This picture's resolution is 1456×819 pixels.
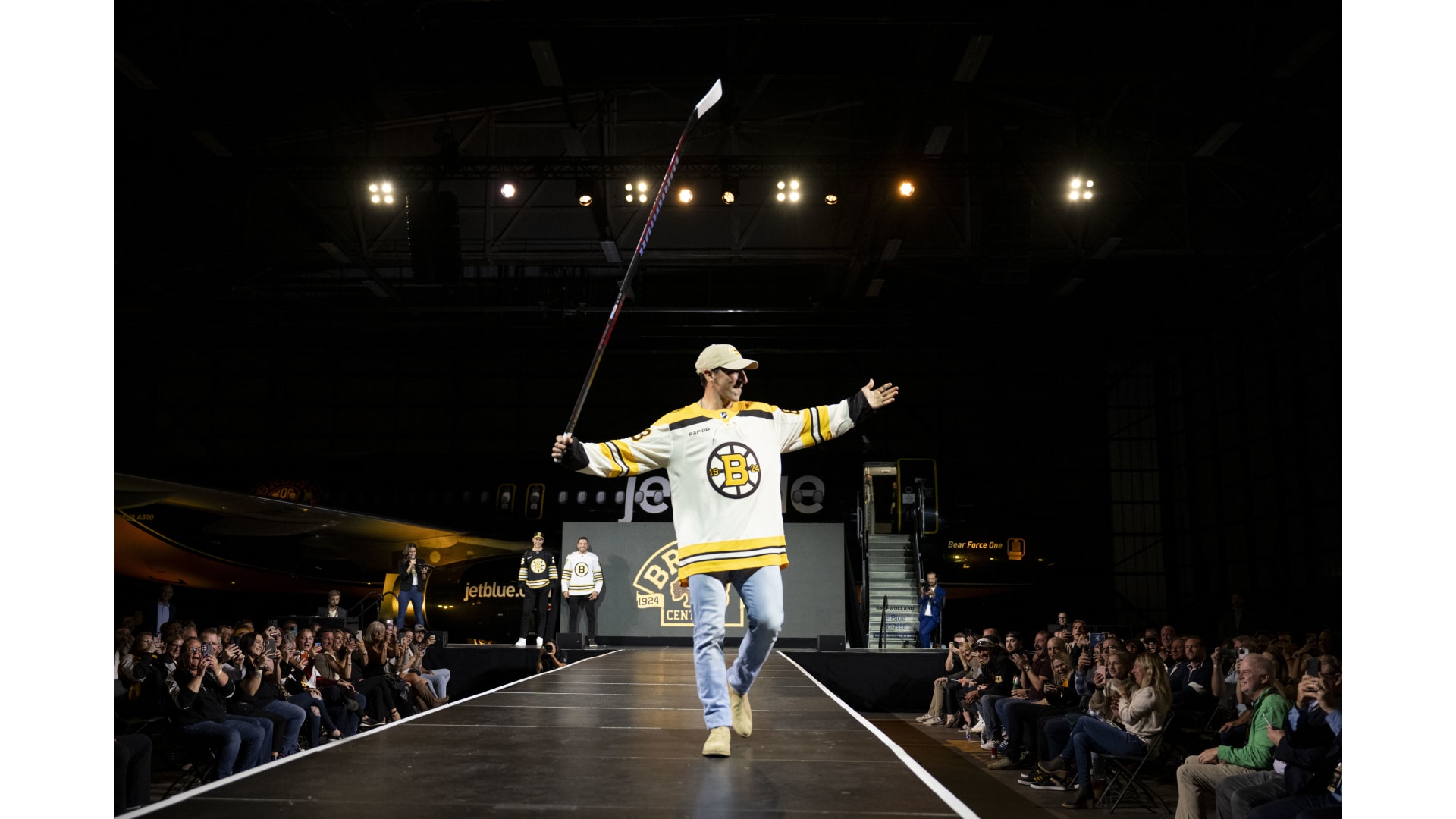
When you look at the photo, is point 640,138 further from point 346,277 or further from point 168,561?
point 168,561

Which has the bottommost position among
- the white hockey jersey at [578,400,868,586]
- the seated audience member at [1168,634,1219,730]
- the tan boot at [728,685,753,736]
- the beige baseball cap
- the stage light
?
the seated audience member at [1168,634,1219,730]

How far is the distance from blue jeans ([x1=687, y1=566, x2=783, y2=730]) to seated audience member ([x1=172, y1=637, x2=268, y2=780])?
4727 millimetres

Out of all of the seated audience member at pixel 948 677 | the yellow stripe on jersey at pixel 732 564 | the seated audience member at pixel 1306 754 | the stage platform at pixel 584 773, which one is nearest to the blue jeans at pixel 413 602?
the seated audience member at pixel 948 677

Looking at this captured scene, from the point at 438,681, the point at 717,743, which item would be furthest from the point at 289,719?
the point at 717,743

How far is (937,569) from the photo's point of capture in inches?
837

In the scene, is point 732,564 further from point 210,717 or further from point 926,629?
point 926,629

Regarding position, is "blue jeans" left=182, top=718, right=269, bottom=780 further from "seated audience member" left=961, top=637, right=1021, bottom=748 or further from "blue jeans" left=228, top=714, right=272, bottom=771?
"seated audience member" left=961, top=637, right=1021, bottom=748

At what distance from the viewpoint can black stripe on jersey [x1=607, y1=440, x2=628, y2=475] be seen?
13.4ft

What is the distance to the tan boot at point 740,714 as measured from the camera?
161 inches

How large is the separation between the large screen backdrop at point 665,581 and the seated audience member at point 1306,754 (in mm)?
9894

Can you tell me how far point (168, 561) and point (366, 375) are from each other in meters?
8.58

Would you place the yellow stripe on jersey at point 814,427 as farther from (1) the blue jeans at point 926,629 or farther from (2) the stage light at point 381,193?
(1) the blue jeans at point 926,629

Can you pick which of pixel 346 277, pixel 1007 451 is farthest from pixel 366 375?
pixel 1007 451

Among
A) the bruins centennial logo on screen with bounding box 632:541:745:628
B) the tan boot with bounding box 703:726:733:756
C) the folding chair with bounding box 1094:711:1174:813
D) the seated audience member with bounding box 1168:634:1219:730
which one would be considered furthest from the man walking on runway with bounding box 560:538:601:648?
the tan boot with bounding box 703:726:733:756
